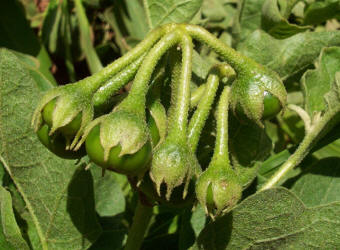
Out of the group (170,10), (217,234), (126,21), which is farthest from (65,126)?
(126,21)

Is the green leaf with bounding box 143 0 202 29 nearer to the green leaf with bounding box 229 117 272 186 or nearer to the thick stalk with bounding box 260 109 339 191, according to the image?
the green leaf with bounding box 229 117 272 186

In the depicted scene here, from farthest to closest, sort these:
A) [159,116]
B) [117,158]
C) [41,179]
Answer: [41,179]
[159,116]
[117,158]

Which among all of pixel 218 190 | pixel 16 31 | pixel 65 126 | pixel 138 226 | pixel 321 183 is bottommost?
pixel 321 183

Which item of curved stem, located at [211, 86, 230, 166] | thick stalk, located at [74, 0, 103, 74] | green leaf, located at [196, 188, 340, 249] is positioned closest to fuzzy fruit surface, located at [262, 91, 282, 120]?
curved stem, located at [211, 86, 230, 166]

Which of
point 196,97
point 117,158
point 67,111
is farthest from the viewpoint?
point 196,97

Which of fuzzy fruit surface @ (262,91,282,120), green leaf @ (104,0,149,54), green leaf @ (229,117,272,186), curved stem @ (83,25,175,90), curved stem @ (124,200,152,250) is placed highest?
curved stem @ (83,25,175,90)

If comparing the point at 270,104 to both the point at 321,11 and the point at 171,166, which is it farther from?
the point at 321,11
